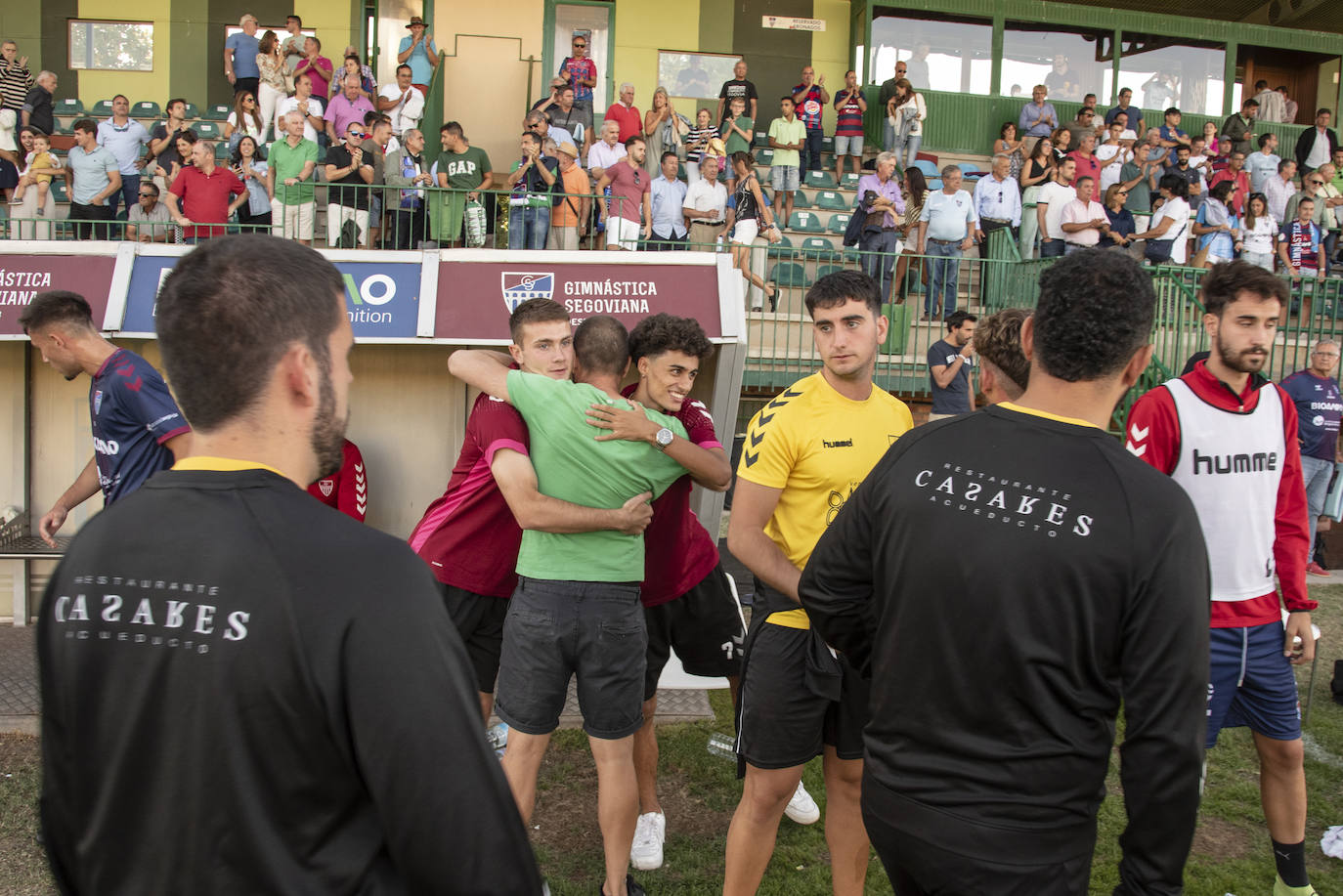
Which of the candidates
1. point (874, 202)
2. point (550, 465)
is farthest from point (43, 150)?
point (550, 465)

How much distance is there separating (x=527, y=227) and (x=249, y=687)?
9887 millimetres

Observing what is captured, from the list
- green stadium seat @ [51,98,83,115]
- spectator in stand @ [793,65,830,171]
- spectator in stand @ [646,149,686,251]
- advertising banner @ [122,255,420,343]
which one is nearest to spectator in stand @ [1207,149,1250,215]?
spectator in stand @ [793,65,830,171]

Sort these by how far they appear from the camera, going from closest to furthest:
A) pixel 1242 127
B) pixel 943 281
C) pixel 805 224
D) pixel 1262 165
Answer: pixel 943 281 → pixel 805 224 → pixel 1262 165 → pixel 1242 127

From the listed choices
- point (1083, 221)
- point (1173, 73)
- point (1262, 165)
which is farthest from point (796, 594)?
point (1173, 73)

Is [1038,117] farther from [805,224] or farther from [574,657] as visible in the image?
[574,657]

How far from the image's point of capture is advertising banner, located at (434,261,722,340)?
632cm

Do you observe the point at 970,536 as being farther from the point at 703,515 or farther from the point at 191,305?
the point at 703,515

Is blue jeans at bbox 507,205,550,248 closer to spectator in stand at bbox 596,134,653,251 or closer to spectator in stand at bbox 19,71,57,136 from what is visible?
spectator in stand at bbox 596,134,653,251

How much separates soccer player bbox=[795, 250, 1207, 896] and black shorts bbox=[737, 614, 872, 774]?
40.2 inches

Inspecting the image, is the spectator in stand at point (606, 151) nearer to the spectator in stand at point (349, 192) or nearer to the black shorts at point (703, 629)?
the spectator in stand at point (349, 192)

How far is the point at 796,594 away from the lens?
3.21m

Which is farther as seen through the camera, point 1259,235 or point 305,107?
point 1259,235

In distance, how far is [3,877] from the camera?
12.3 ft

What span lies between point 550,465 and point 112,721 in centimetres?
223
